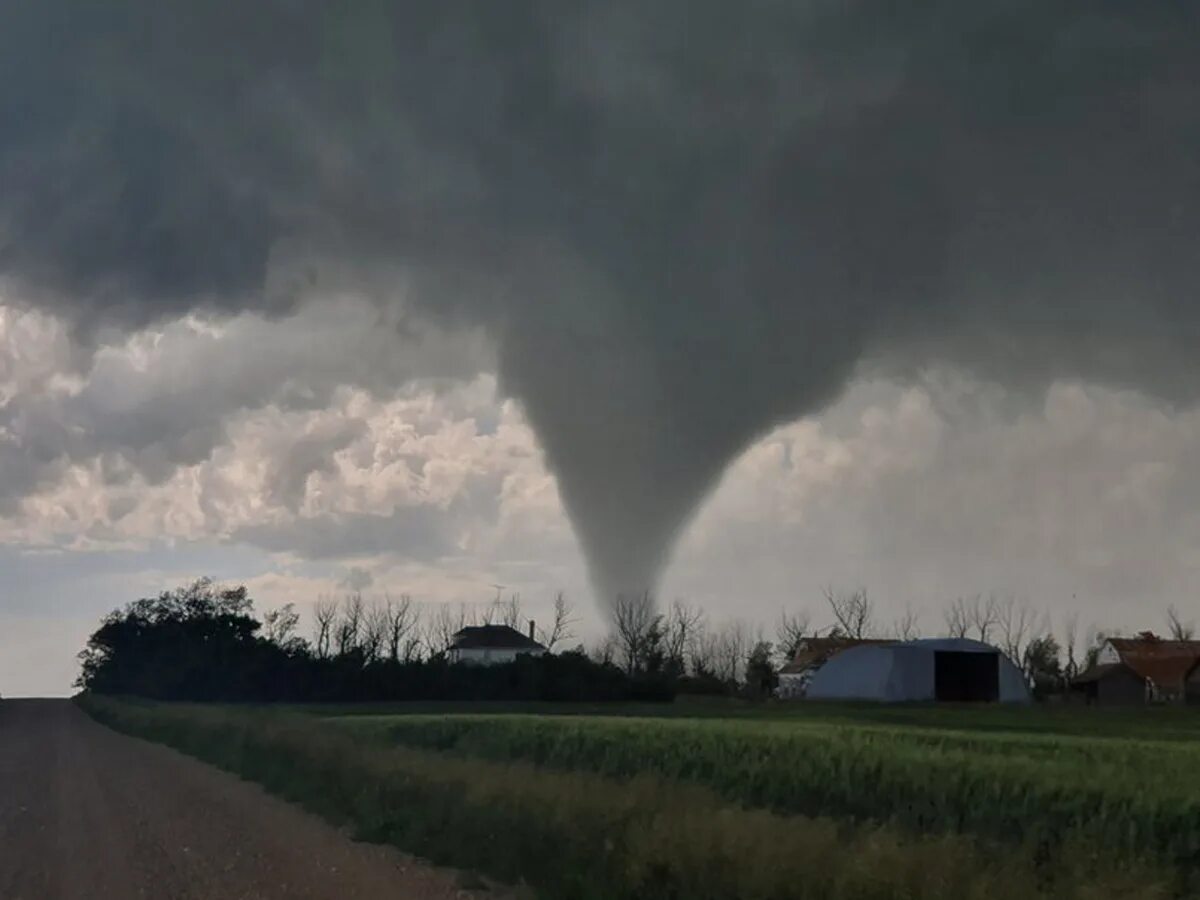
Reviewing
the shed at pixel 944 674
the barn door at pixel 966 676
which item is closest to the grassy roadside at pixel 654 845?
the shed at pixel 944 674

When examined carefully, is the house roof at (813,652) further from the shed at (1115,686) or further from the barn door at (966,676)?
the barn door at (966,676)

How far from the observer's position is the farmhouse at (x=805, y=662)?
117188mm

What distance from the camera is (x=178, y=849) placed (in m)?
18.9

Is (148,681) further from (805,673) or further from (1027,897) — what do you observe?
(1027,897)

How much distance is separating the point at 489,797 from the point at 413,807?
1.83 m

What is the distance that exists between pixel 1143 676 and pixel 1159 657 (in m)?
7.43

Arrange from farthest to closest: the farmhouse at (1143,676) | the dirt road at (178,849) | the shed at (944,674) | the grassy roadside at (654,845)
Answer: the farmhouse at (1143,676) → the shed at (944,674) → the dirt road at (178,849) → the grassy roadside at (654,845)

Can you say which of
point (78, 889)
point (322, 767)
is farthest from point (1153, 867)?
point (322, 767)

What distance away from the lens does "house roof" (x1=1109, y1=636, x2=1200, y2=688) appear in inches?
4568

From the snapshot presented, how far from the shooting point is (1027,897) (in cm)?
1219

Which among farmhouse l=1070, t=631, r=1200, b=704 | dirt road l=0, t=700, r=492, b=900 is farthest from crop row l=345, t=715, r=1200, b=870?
farmhouse l=1070, t=631, r=1200, b=704

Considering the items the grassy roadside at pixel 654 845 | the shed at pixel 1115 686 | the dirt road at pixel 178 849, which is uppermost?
the shed at pixel 1115 686

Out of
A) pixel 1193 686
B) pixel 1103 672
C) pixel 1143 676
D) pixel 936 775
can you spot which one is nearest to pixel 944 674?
pixel 1193 686

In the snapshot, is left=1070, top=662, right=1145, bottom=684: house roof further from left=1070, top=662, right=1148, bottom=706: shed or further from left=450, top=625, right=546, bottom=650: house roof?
left=450, top=625, right=546, bottom=650: house roof
